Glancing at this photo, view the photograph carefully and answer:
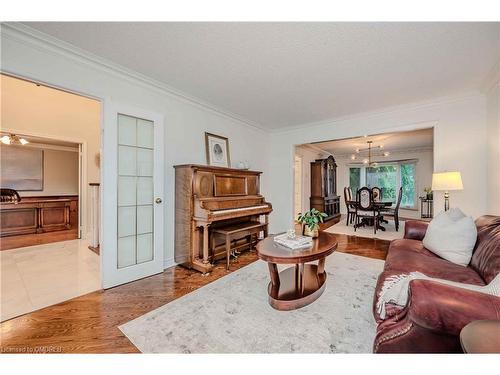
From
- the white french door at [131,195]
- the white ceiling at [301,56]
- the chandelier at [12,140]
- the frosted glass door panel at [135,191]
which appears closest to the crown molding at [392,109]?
the white ceiling at [301,56]

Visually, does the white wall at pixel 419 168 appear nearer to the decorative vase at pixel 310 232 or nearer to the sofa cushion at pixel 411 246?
the sofa cushion at pixel 411 246

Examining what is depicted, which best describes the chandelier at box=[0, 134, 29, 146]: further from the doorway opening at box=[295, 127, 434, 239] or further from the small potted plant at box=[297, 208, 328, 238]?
the doorway opening at box=[295, 127, 434, 239]

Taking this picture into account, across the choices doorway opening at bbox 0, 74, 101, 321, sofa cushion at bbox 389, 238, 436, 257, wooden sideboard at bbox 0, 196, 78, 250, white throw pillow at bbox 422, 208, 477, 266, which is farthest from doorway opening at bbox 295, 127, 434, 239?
A: wooden sideboard at bbox 0, 196, 78, 250

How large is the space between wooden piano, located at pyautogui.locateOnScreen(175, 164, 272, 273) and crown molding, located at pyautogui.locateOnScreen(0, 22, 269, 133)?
1079 mm

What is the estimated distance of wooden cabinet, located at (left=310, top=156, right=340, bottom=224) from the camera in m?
6.69

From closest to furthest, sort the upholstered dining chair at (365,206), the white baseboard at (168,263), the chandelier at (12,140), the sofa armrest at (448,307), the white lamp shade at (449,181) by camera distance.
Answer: the sofa armrest at (448,307)
the white lamp shade at (449,181)
the white baseboard at (168,263)
the chandelier at (12,140)
the upholstered dining chair at (365,206)

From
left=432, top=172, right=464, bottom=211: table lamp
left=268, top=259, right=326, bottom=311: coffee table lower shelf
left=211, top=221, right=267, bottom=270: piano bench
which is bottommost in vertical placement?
left=268, top=259, right=326, bottom=311: coffee table lower shelf

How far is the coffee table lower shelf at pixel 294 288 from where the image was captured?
6.21 feet

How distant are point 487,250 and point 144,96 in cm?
369

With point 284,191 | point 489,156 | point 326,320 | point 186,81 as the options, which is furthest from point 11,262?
point 489,156

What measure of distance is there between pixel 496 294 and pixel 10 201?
716 cm

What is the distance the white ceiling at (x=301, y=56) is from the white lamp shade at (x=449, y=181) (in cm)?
119
